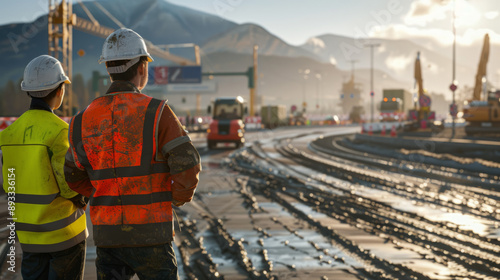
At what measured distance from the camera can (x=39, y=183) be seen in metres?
3.11

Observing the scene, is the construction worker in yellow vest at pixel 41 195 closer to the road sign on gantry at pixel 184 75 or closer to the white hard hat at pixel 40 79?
the white hard hat at pixel 40 79

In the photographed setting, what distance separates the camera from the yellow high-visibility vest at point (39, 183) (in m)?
3.10

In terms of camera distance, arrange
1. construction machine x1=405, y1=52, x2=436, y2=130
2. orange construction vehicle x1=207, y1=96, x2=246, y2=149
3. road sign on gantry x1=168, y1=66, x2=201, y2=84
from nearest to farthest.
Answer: orange construction vehicle x1=207, y1=96, x2=246, y2=149
construction machine x1=405, y1=52, x2=436, y2=130
road sign on gantry x1=168, y1=66, x2=201, y2=84

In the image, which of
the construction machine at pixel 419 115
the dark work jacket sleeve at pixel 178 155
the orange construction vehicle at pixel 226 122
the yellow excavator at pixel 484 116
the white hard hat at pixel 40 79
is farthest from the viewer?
the construction machine at pixel 419 115

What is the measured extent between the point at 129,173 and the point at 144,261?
470mm

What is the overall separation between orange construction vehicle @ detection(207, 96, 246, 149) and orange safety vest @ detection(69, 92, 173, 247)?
2443cm

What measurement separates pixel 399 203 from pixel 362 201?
30.2 inches

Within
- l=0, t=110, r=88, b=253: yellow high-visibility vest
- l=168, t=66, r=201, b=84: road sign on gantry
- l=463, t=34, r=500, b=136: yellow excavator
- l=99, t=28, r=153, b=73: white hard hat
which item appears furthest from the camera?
l=168, t=66, r=201, b=84: road sign on gantry

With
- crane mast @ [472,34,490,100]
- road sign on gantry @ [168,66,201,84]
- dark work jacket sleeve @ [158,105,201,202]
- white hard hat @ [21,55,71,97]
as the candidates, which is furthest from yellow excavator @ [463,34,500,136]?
road sign on gantry @ [168,66,201,84]

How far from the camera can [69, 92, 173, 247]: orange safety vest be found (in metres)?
2.71

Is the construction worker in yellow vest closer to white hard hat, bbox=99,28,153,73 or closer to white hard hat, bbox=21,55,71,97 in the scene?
white hard hat, bbox=21,55,71,97

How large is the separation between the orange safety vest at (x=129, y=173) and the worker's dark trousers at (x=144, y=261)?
6 centimetres

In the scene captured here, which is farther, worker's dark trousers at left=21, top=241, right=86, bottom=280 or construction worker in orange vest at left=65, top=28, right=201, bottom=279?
worker's dark trousers at left=21, top=241, right=86, bottom=280

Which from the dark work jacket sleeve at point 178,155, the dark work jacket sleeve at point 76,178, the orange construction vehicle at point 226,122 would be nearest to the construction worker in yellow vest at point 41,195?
the dark work jacket sleeve at point 76,178
